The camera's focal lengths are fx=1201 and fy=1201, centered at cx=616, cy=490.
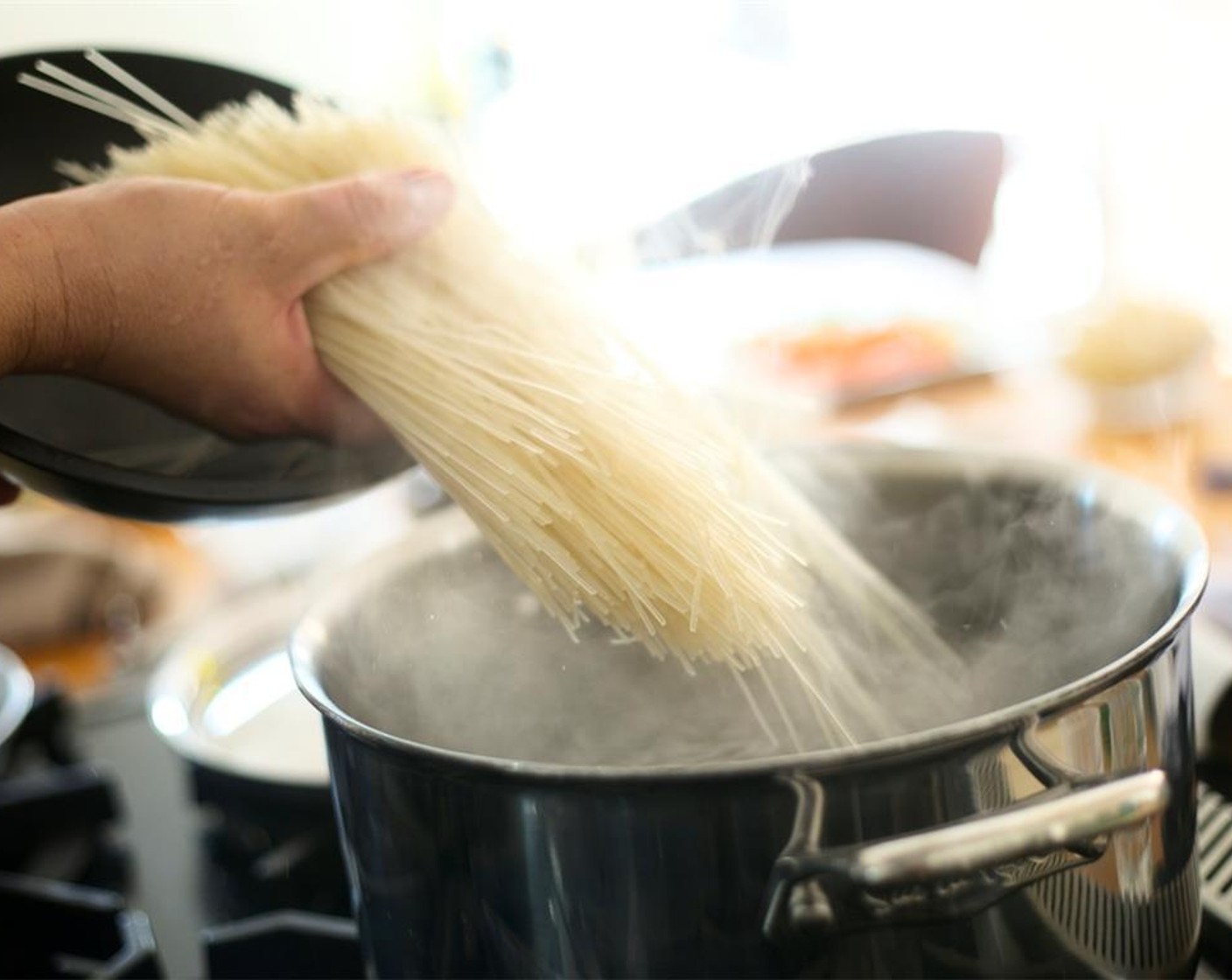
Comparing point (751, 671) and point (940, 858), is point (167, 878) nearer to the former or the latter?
point (751, 671)

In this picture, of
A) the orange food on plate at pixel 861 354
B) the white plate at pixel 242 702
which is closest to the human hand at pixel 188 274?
the white plate at pixel 242 702

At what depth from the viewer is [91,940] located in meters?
0.71

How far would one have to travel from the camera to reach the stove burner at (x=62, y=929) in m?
0.70

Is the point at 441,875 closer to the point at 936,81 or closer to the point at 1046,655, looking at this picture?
the point at 1046,655

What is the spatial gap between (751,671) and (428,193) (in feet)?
0.95

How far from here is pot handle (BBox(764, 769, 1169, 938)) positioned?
13.8 inches

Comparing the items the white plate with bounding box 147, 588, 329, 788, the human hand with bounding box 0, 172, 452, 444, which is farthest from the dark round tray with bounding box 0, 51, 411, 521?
the white plate with bounding box 147, 588, 329, 788

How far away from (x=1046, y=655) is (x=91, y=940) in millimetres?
571

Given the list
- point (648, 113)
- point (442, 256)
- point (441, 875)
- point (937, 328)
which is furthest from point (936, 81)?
point (441, 875)

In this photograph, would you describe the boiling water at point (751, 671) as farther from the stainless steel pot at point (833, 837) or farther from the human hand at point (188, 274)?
the human hand at point (188, 274)

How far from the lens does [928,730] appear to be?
515mm

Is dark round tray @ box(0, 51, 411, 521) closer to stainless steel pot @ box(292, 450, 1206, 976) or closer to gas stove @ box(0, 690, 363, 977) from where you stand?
stainless steel pot @ box(292, 450, 1206, 976)

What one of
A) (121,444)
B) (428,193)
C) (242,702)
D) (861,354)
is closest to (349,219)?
(428,193)

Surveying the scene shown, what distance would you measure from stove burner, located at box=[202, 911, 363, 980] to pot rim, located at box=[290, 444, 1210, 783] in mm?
196
